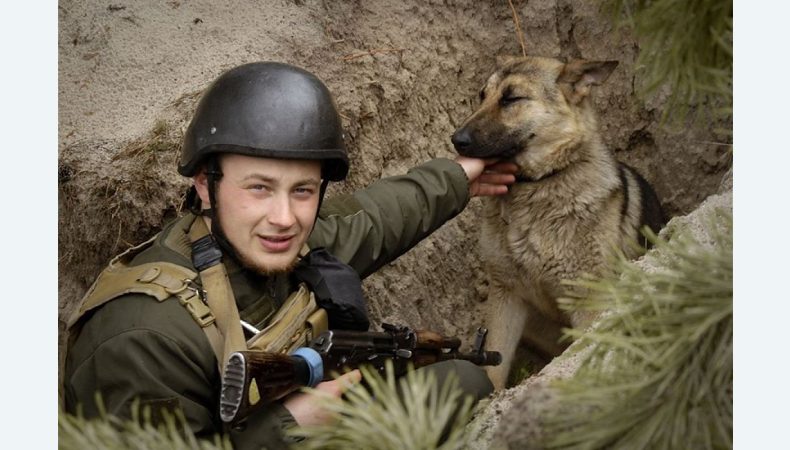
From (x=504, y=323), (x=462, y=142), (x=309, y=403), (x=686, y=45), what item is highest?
(x=686, y=45)

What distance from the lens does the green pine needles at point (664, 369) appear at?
1734 mm

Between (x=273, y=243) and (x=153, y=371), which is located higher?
(x=273, y=243)

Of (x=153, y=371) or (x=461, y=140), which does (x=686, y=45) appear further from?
(x=461, y=140)

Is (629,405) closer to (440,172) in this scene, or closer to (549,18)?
(440,172)

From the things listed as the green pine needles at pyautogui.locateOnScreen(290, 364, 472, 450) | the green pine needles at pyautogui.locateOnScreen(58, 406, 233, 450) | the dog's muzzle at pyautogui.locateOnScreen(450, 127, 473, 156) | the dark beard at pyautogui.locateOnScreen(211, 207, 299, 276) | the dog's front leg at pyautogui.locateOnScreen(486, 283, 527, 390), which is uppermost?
the dog's muzzle at pyautogui.locateOnScreen(450, 127, 473, 156)

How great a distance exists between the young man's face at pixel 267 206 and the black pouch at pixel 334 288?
10 cm

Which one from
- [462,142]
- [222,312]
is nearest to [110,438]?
[222,312]

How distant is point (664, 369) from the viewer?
1.79m

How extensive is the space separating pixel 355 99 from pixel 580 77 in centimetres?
119

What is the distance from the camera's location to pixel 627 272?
6.46 ft

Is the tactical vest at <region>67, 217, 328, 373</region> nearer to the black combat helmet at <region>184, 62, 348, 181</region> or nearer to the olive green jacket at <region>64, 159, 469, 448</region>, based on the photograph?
the olive green jacket at <region>64, 159, 469, 448</region>

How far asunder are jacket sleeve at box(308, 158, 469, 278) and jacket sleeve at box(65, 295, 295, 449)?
0.86 m

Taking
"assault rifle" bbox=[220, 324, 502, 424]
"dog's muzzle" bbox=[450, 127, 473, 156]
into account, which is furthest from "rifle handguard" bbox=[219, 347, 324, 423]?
"dog's muzzle" bbox=[450, 127, 473, 156]

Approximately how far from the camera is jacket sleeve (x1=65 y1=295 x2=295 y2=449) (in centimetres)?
284
